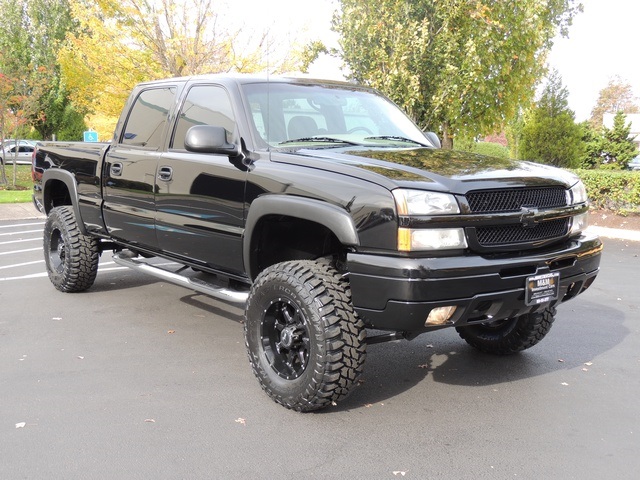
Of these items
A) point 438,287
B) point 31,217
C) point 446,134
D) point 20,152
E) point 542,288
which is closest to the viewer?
point 438,287

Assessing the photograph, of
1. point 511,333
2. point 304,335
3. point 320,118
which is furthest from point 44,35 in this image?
point 304,335

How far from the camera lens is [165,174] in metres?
5.01

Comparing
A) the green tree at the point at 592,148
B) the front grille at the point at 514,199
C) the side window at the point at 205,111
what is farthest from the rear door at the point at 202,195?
the green tree at the point at 592,148

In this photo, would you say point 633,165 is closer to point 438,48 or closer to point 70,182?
point 438,48

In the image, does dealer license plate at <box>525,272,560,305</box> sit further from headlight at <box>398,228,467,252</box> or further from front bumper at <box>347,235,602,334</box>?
headlight at <box>398,228,467,252</box>

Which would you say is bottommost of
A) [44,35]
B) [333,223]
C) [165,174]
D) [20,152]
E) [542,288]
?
[20,152]

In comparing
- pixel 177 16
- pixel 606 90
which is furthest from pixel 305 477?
pixel 606 90

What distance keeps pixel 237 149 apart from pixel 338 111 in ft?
3.12

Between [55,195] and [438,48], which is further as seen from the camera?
[438,48]

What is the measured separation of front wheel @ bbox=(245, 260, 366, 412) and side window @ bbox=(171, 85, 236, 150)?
1.24 m

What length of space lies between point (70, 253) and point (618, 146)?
63.9 ft

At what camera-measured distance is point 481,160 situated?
4.26 metres

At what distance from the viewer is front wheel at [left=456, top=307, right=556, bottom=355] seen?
473cm

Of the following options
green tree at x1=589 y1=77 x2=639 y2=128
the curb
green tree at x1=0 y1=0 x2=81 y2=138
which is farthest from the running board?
green tree at x1=589 y1=77 x2=639 y2=128
